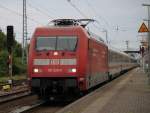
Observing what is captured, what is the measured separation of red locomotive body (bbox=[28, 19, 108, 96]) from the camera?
19172mm

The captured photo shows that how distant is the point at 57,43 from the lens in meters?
19.9

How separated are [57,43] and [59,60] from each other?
84 centimetres

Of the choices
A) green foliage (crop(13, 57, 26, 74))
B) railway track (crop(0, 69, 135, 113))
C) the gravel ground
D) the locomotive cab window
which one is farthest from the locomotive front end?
green foliage (crop(13, 57, 26, 74))

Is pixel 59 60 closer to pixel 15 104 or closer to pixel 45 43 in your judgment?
pixel 45 43

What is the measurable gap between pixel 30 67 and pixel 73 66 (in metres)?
1.74

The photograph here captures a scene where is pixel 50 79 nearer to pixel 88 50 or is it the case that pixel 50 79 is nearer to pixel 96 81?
pixel 88 50

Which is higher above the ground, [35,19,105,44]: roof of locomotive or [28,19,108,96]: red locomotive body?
[35,19,105,44]: roof of locomotive

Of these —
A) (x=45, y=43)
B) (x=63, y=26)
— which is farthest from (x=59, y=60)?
(x=63, y=26)

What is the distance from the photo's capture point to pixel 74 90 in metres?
19.4

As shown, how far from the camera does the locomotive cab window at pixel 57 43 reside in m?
19.7

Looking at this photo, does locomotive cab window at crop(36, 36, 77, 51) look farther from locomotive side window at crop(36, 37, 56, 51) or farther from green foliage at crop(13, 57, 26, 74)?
green foliage at crop(13, 57, 26, 74)

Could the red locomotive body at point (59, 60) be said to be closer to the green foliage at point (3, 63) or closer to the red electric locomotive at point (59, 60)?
the red electric locomotive at point (59, 60)

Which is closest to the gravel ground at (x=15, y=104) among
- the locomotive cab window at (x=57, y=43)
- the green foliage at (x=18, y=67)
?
the locomotive cab window at (x=57, y=43)

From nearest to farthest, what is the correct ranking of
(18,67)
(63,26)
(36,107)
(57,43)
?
(36,107), (57,43), (63,26), (18,67)
